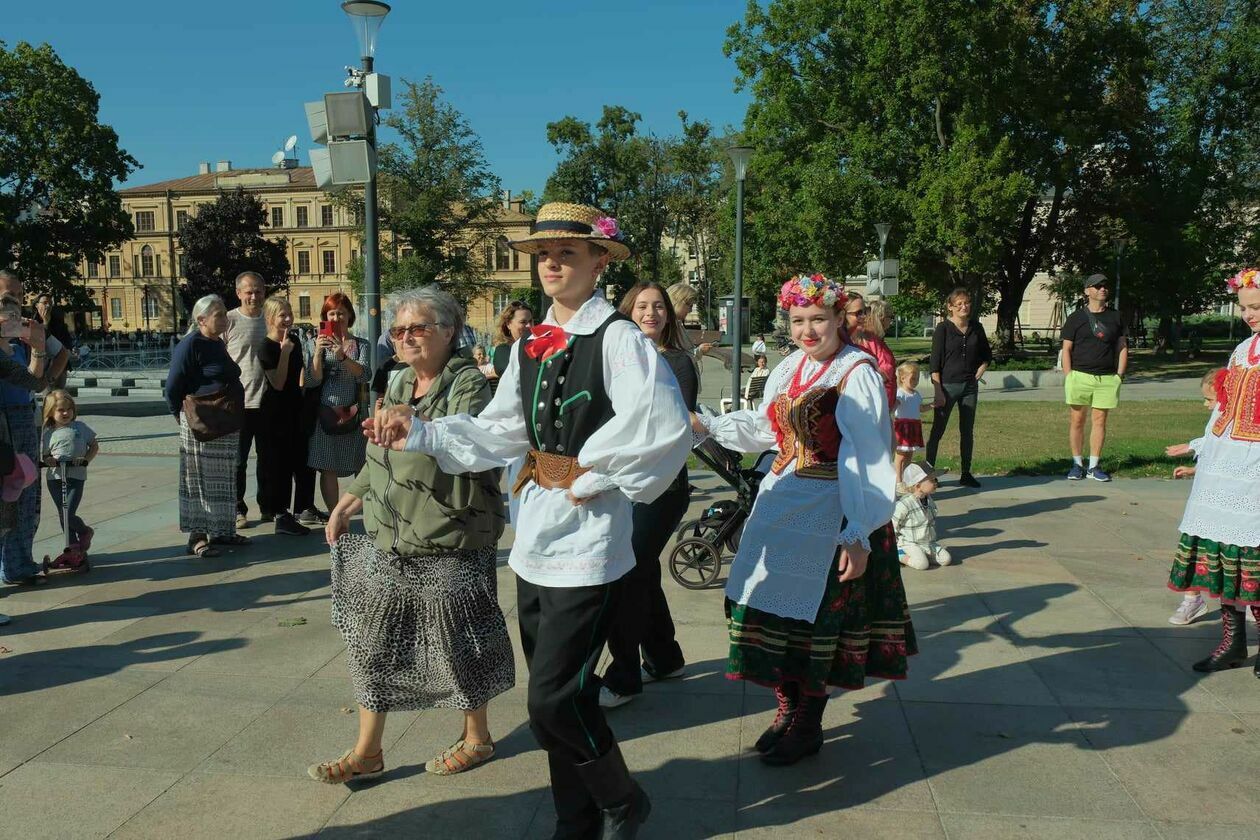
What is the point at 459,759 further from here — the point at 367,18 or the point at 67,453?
the point at 367,18

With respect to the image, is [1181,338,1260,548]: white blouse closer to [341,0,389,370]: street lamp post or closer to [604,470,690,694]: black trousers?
[604,470,690,694]: black trousers

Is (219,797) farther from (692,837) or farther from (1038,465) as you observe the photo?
(1038,465)

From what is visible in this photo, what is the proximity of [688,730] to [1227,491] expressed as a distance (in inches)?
112

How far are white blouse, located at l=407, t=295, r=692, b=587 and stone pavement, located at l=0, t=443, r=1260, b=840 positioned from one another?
105 centimetres

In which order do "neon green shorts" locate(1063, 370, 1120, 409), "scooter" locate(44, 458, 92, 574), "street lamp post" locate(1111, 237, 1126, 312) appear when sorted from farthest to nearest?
"street lamp post" locate(1111, 237, 1126, 312) < "neon green shorts" locate(1063, 370, 1120, 409) < "scooter" locate(44, 458, 92, 574)

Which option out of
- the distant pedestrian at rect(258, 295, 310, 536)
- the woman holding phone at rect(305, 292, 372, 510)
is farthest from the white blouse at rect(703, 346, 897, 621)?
the distant pedestrian at rect(258, 295, 310, 536)

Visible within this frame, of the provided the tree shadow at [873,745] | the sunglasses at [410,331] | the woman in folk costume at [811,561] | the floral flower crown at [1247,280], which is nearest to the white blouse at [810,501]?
the woman in folk costume at [811,561]

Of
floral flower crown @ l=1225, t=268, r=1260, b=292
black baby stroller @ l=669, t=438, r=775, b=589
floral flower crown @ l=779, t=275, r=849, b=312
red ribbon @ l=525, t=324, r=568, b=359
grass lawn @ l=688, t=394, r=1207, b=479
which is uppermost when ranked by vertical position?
floral flower crown @ l=1225, t=268, r=1260, b=292

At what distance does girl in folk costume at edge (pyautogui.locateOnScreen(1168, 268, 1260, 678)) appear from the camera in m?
4.65

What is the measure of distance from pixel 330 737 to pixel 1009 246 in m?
32.2

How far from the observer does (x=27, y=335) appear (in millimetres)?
5867

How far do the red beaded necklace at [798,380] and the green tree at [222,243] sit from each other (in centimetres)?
6707

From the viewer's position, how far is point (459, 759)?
3.71 metres

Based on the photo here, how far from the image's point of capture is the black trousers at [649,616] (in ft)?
13.5
